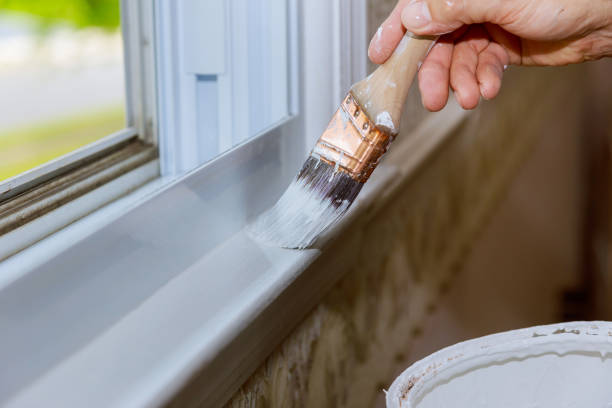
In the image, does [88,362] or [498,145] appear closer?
[88,362]

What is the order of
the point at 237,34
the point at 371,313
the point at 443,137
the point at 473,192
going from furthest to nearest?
A: the point at 473,192, the point at 443,137, the point at 371,313, the point at 237,34

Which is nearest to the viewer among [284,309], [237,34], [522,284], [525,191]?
[284,309]

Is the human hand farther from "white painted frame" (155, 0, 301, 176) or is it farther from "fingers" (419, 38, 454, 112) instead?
"white painted frame" (155, 0, 301, 176)

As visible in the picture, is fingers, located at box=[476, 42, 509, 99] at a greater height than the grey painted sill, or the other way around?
fingers, located at box=[476, 42, 509, 99]

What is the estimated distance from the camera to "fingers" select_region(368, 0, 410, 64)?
0.60 meters

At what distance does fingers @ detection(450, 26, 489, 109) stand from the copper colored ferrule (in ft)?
0.52

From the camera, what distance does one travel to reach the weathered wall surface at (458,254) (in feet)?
2.52

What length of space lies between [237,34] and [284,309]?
273 millimetres

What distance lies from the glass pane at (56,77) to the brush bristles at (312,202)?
0.19 metres

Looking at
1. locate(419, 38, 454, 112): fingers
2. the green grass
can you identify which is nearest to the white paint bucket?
locate(419, 38, 454, 112): fingers


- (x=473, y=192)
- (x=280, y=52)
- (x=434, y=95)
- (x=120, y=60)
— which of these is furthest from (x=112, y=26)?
(x=473, y=192)

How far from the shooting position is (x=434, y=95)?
67cm

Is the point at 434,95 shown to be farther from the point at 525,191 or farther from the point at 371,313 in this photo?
the point at 525,191

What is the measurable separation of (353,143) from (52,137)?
29cm
